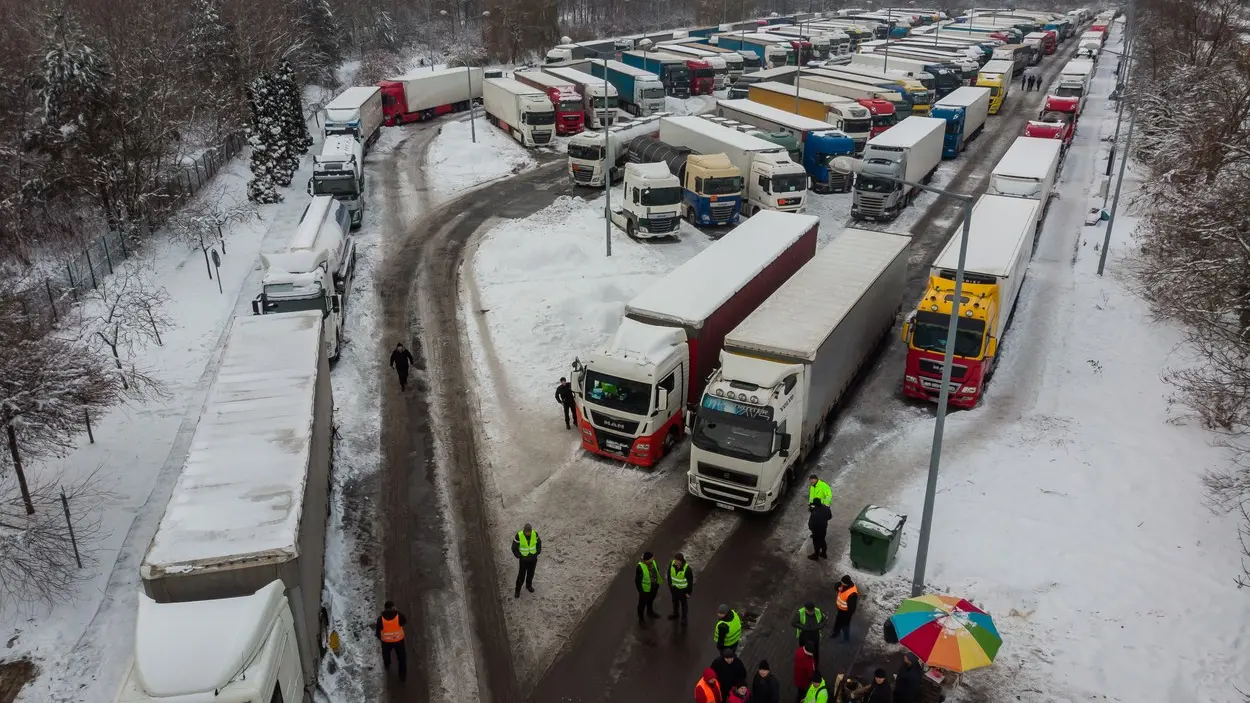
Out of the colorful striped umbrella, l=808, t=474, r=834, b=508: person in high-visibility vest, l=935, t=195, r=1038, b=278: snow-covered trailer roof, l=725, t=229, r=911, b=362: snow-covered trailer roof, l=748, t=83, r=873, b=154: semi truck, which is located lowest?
l=808, t=474, r=834, b=508: person in high-visibility vest

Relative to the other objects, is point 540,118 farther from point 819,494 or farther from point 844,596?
point 844,596

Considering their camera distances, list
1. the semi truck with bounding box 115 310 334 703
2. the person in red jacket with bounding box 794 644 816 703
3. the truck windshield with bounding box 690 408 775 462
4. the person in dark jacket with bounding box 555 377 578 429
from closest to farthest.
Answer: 1. the semi truck with bounding box 115 310 334 703
2. the person in red jacket with bounding box 794 644 816 703
3. the truck windshield with bounding box 690 408 775 462
4. the person in dark jacket with bounding box 555 377 578 429

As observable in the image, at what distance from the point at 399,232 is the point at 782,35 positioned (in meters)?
60.3

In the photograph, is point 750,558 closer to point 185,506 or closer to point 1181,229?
point 185,506

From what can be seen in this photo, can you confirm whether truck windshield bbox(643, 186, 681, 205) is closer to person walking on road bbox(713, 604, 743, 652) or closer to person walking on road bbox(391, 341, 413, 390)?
person walking on road bbox(391, 341, 413, 390)

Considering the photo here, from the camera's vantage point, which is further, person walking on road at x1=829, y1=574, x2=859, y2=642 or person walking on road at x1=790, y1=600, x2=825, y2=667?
person walking on road at x1=829, y1=574, x2=859, y2=642

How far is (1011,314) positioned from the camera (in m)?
25.4

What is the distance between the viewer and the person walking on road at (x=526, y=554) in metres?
14.1

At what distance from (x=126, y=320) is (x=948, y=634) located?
859 inches

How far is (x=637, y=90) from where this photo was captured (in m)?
53.0

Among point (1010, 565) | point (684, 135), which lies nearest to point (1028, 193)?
point (684, 135)

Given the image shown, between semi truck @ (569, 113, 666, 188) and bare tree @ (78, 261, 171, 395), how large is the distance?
700 inches

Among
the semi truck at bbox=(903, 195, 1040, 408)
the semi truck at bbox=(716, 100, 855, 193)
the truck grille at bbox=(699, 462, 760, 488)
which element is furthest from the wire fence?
the semi truck at bbox=(716, 100, 855, 193)

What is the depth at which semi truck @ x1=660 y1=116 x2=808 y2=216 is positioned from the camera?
107 ft
